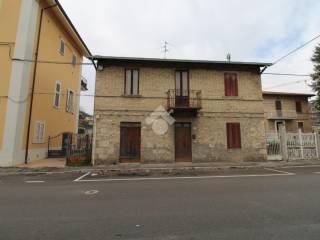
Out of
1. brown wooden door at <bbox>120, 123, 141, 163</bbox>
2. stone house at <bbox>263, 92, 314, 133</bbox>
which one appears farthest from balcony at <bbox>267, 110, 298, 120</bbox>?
brown wooden door at <bbox>120, 123, 141, 163</bbox>

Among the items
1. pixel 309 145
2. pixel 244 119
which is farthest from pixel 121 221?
pixel 309 145

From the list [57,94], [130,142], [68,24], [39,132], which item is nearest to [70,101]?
[57,94]

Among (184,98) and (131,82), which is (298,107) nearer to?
(184,98)

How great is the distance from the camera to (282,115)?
98.1ft

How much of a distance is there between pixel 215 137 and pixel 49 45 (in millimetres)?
13352

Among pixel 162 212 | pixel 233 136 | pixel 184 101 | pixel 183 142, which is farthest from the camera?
pixel 233 136

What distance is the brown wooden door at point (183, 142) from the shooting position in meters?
13.4

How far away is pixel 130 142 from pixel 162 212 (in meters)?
8.93

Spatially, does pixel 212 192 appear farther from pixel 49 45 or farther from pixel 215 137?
pixel 49 45

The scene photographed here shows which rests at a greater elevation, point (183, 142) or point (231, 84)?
point (231, 84)

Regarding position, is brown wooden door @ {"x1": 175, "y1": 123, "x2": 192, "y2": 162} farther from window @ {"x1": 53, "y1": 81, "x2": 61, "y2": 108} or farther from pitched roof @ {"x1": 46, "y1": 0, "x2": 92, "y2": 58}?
window @ {"x1": 53, "y1": 81, "x2": 61, "y2": 108}

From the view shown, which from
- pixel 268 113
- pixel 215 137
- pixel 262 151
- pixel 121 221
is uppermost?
pixel 268 113

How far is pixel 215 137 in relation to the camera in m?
13.7

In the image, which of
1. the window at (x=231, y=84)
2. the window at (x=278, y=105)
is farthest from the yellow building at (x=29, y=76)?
the window at (x=278, y=105)
